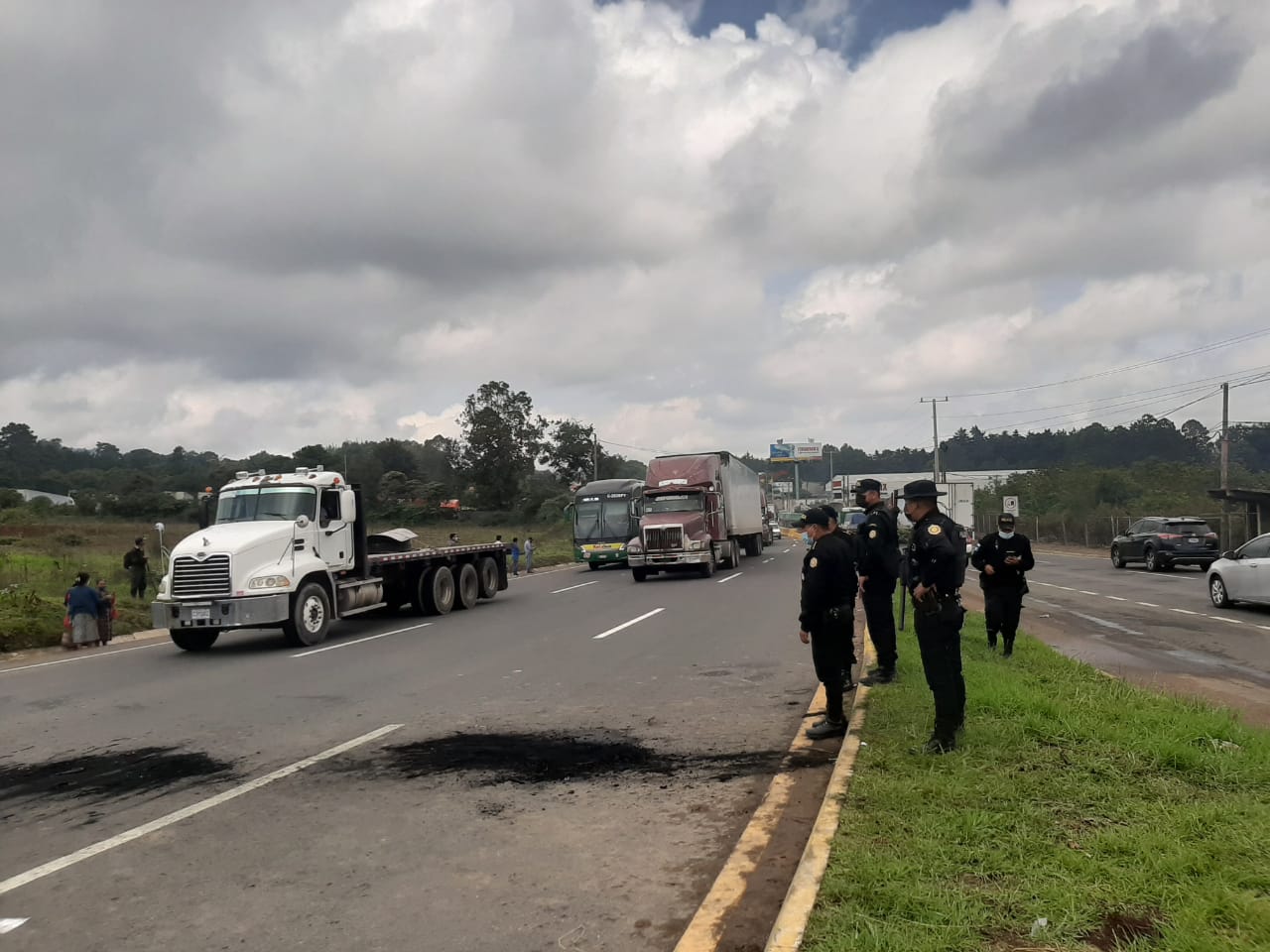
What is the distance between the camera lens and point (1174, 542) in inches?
998

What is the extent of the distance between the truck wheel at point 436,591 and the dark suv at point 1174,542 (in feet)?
65.0

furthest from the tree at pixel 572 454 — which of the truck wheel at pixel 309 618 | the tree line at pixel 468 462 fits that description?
the truck wheel at pixel 309 618

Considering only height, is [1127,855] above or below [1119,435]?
below

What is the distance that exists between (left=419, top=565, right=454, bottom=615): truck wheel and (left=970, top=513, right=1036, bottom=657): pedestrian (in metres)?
10.7

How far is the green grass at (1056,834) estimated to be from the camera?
133 inches

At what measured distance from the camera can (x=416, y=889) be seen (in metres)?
4.27

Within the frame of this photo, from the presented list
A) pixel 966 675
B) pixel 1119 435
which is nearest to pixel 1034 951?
pixel 966 675

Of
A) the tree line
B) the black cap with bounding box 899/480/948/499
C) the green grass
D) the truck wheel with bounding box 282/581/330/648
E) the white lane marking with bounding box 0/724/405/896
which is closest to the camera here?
the green grass

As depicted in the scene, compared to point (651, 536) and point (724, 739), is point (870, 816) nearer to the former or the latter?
point (724, 739)

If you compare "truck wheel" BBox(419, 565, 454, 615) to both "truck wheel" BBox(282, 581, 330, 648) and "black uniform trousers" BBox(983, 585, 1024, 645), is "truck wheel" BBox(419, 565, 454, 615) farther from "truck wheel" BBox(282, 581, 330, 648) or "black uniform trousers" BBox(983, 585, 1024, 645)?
"black uniform trousers" BBox(983, 585, 1024, 645)

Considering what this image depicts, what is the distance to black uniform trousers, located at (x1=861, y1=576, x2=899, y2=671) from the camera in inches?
332

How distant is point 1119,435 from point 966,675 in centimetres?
12173

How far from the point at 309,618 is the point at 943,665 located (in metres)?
10.7

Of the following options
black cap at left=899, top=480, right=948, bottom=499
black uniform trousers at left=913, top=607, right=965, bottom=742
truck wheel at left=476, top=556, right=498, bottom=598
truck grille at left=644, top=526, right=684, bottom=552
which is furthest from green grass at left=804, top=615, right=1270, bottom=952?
truck grille at left=644, top=526, right=684, bottom=552
